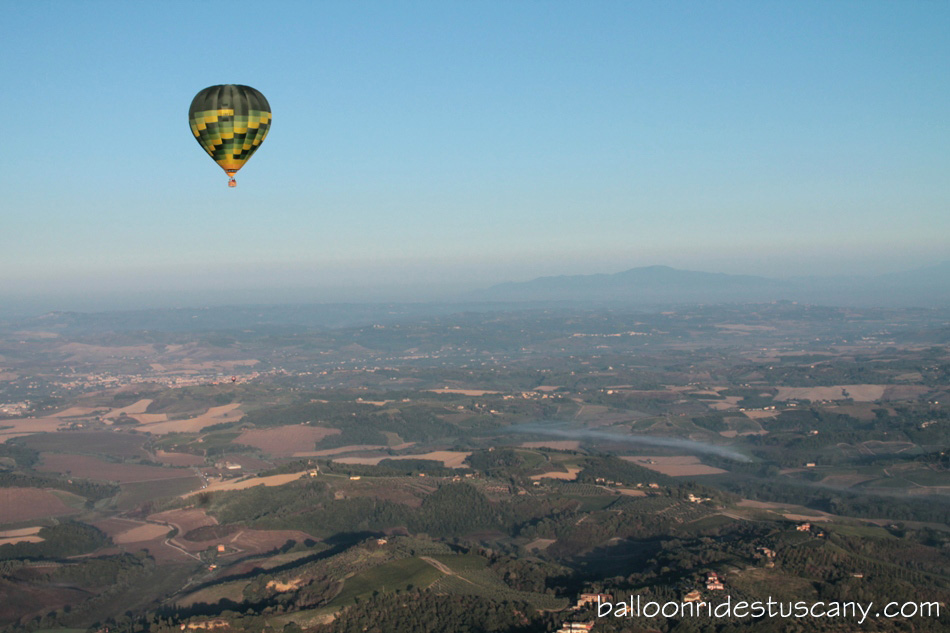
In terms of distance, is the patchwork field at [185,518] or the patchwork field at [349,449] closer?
the patchwork field at [185,518]

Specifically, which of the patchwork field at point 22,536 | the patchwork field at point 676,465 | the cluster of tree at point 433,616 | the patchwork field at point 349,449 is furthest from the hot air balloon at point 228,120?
the patchwork field at point 349,449

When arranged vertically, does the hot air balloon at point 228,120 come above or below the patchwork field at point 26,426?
above

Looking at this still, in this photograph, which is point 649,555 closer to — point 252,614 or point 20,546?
point 252,614

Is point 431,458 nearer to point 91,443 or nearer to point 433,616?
point 91,443

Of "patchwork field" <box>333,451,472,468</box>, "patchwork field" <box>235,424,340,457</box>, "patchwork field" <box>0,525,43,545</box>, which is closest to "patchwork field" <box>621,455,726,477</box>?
"patchwork field" <box>333,451,472,468</box>

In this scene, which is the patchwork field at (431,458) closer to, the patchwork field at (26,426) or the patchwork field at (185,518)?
the patchwork field at (185,518)

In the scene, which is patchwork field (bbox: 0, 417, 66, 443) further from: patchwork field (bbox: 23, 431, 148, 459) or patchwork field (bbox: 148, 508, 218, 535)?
patchwork field (bbox: 148, 508, 218, 535)
